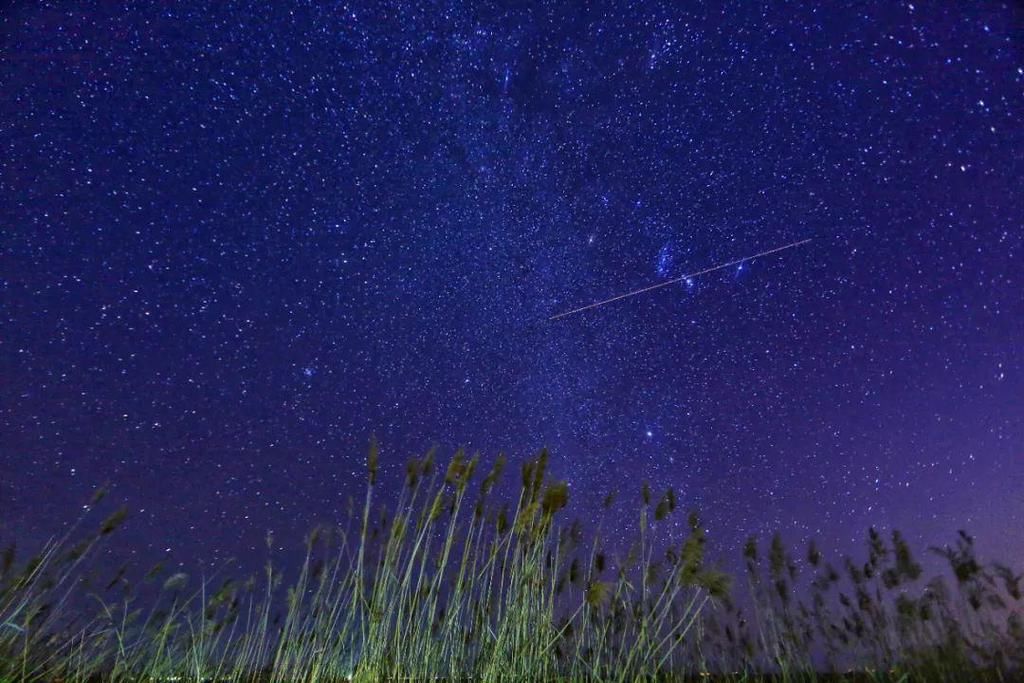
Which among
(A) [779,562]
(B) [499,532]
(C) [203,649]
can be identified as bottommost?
(C) [203,649]

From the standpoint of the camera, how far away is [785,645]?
9.91 ft

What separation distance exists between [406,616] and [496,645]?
0.45 meters

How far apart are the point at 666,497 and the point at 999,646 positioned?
210cm

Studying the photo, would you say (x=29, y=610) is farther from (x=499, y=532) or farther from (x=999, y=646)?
(x=999, y=646)

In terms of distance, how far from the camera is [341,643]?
259cm

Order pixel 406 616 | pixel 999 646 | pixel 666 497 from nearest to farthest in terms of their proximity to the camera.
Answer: pixel 406 616, pixel 666 497, pixel 999 646

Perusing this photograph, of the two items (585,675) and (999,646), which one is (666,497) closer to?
(585,675)

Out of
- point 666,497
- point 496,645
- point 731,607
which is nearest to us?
point 496,645

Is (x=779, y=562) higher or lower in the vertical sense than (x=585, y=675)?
higher

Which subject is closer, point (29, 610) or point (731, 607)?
point (29, 610)

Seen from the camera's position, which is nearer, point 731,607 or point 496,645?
point 496,645

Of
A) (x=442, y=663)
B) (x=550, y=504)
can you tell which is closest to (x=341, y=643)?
(x=442, y=663)

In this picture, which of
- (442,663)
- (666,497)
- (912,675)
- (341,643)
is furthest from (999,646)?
(341,643)

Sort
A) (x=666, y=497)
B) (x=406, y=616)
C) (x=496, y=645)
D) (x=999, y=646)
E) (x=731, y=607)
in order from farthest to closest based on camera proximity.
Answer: (x=731, y=607), (x=999, y=646), (x=666, y=497), (x=406, y=616), (x=496, y=645)
